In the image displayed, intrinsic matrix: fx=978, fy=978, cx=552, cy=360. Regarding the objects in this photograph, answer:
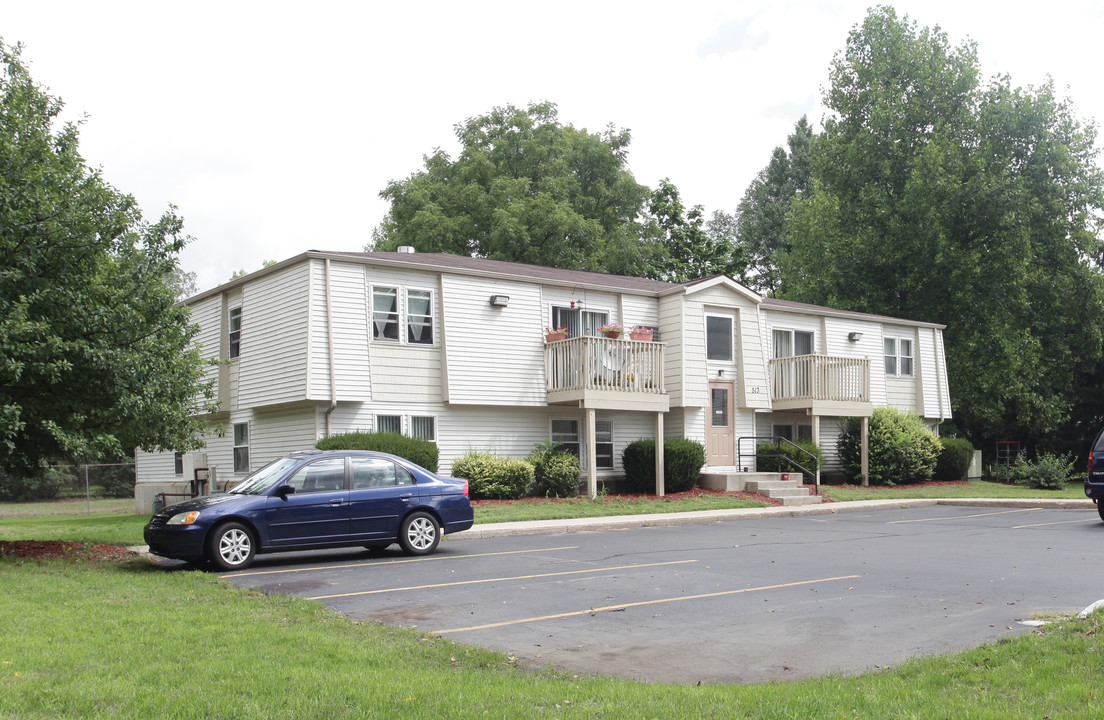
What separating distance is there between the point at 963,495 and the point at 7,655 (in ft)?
84.3

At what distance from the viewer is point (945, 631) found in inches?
319

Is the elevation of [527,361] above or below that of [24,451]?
above

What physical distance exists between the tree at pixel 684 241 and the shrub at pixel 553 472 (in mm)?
23938

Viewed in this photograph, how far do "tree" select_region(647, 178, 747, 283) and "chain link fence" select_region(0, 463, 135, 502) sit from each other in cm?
2529

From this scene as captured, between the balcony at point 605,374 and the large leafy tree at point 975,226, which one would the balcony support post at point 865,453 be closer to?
the balcony at point 605,374

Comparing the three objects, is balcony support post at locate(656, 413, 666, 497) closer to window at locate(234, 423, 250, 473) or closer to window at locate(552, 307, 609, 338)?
window at locate(552, 307, 609, 338)

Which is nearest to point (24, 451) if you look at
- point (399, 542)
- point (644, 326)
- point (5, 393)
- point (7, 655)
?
point (5, 393)

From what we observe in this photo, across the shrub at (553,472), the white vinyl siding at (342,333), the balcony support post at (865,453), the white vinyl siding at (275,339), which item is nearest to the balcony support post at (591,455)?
the shrub at (553,472)

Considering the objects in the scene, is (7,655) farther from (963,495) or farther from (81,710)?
(963,495)

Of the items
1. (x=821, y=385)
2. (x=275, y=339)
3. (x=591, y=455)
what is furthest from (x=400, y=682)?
(x=821, y=385)

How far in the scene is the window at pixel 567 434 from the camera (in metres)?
25.5

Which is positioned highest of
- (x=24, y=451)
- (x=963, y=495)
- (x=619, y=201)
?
(x=619, y=201)

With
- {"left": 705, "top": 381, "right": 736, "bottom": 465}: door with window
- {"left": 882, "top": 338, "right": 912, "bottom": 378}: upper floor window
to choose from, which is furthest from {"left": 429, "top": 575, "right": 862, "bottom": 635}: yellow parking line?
{"left": 882, "top": 338, "right": 912, "bottom": 378}: upper floor window

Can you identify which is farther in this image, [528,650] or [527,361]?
[527,361]
